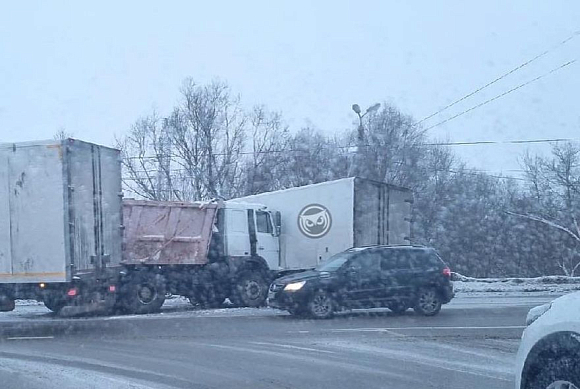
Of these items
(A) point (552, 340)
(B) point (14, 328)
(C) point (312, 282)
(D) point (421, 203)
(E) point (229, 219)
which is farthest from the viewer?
(D) point (421, 203)

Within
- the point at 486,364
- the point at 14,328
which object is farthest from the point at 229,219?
the point at 486,364

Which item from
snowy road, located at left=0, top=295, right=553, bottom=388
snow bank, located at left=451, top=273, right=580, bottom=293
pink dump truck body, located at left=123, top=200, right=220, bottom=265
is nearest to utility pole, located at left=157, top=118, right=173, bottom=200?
snow bank, located at left=451, top=273, right=580, bottom=293

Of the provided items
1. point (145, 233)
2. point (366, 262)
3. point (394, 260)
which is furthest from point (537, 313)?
point (145, 233)

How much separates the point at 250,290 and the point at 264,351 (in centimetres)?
1015

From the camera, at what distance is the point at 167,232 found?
21469 millimetres

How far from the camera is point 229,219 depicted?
2256 centimetres

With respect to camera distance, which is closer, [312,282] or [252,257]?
[312,282]

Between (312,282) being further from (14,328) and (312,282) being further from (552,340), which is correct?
(552,340)

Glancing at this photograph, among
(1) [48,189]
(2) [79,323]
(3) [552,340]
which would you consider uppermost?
(1) [48,189]

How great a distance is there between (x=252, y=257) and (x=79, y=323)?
20.2 ft

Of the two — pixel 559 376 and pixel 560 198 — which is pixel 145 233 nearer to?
pixel 559 376

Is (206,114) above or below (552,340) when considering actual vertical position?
above

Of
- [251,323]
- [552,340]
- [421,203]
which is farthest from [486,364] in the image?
[421,203]

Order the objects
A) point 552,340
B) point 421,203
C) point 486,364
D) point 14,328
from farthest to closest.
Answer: point 421,203 → point 14,328 → point 486,364 → point 552,340
